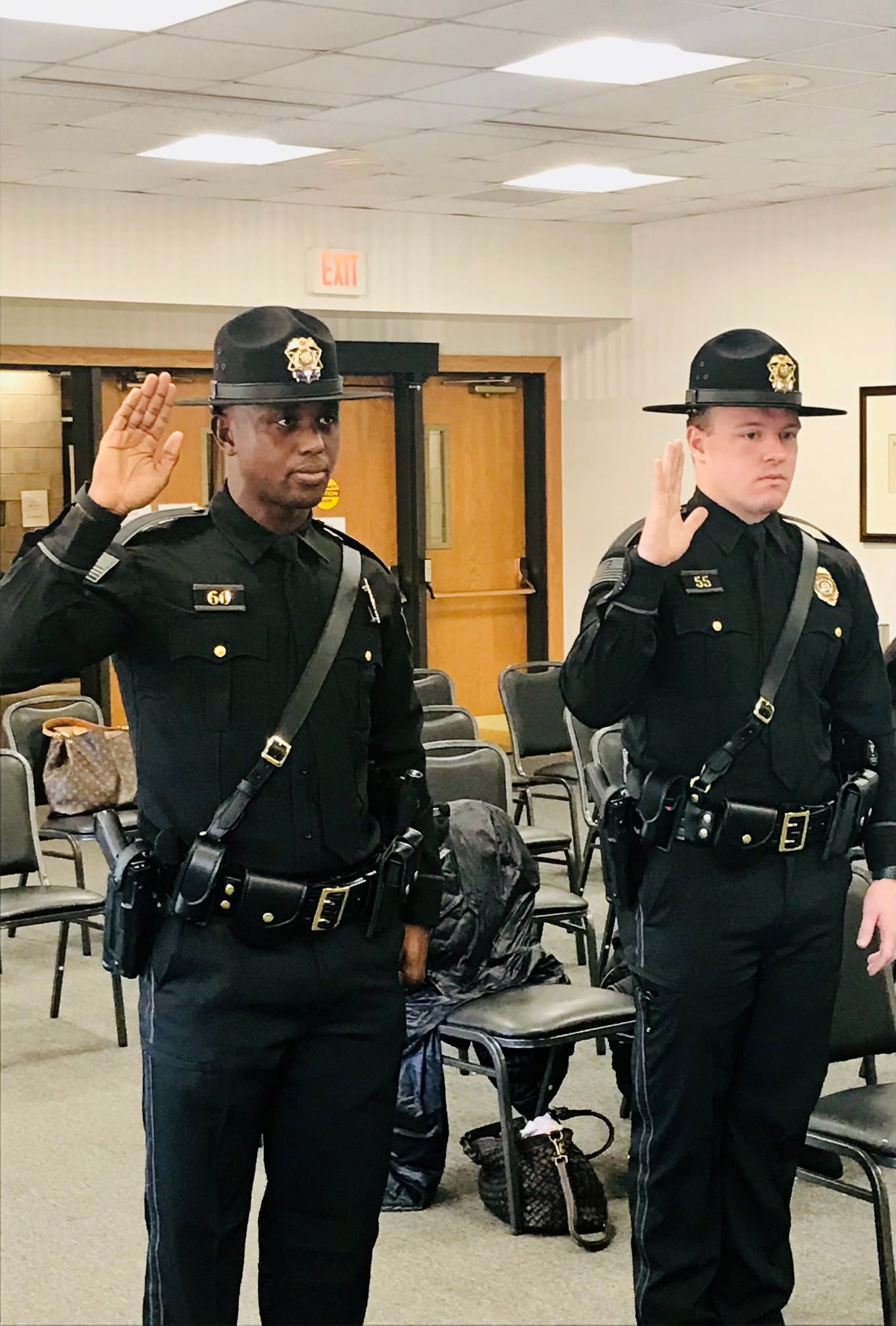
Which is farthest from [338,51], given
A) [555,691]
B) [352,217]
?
[352,217]

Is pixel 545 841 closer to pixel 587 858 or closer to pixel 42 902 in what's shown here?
pixel 587 858

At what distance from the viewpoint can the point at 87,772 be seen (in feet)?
20.0

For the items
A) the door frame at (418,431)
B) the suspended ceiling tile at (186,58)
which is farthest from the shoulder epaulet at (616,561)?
the door frame at (418,431)

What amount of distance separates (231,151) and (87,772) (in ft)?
9.22

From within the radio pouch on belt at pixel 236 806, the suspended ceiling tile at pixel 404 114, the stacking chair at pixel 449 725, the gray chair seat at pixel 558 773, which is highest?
the suspended ceiling tile at pixel 404 114

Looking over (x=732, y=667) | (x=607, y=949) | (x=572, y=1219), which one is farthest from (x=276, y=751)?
(x=607, y=949)

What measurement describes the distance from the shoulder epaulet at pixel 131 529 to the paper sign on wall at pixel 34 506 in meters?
6.61

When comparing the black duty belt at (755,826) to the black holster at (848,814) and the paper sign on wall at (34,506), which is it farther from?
the paper sign on wall at (34,506)

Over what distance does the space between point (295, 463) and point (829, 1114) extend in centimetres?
158

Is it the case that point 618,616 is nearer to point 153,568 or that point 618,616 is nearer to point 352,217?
point 153,568

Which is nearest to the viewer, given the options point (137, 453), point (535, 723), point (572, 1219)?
point (137, 453)

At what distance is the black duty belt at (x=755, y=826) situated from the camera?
274 centimetres

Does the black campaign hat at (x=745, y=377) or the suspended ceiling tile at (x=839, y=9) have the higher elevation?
the suspended ceiling tile at (x=839, y=9)

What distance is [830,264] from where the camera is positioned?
892 centimetres
